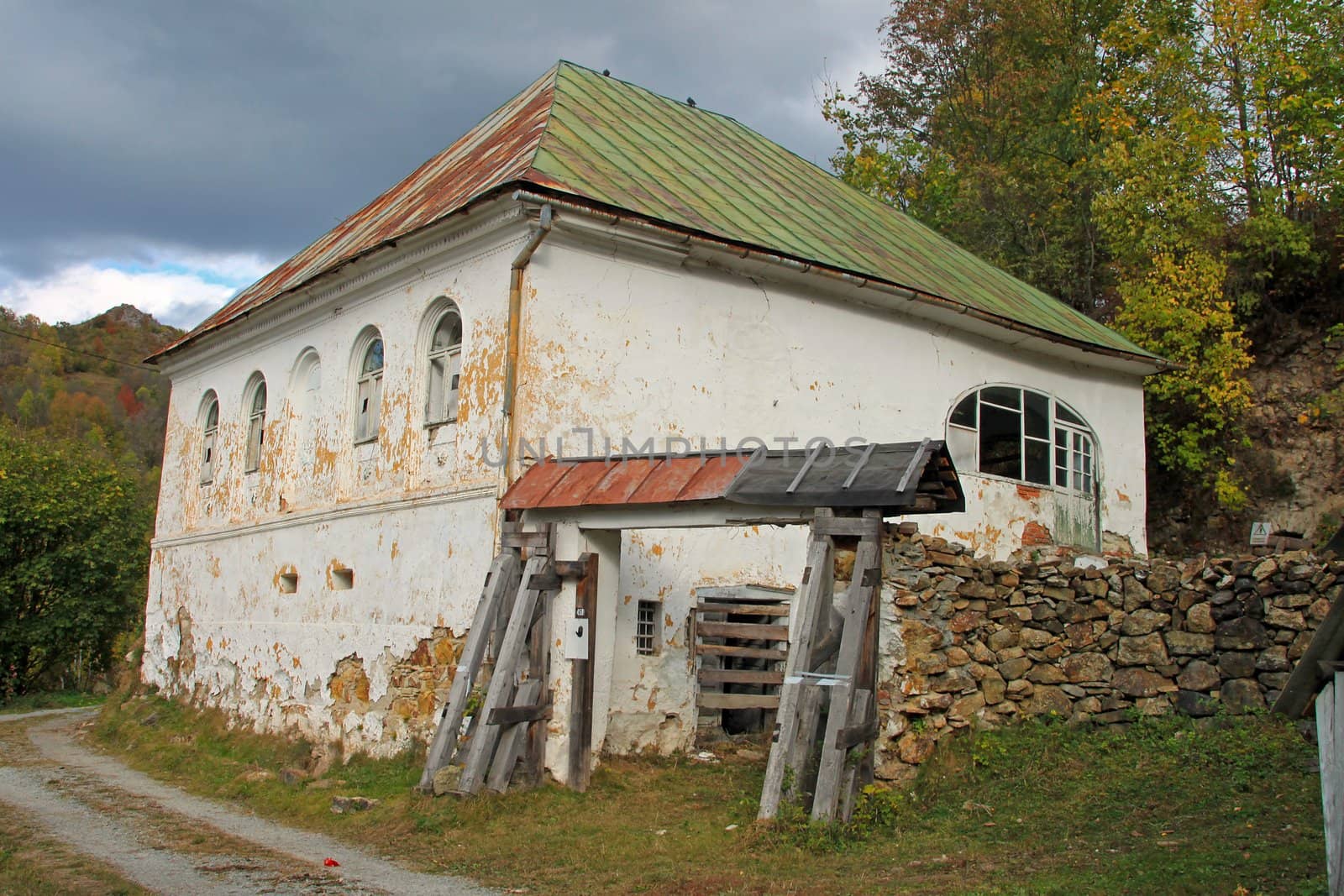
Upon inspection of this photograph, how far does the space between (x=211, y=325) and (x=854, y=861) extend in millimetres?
11977

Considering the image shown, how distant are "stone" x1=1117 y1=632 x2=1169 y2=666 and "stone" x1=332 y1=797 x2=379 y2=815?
6.13 meters

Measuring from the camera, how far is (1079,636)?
964 cm

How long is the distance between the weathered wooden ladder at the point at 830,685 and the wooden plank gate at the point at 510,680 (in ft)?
7.22

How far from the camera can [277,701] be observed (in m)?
13.2

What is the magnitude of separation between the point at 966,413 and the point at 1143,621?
5.13 metres

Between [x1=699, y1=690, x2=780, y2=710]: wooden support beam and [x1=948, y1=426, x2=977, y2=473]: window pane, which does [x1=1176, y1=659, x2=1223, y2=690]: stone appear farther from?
[x1=948, y1=426, x2=977, y2=473]: window pane

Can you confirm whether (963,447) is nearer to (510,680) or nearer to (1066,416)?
(1066,416)

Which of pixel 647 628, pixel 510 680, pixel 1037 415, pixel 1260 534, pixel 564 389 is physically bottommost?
pixel 510 680

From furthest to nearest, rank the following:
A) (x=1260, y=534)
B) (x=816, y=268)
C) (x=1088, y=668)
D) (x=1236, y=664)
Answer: (x=1260, y=534), (x=816, y=268), (x=1088, y=668), (x=1236, y=664)

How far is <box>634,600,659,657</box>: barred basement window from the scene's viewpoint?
1095 cm

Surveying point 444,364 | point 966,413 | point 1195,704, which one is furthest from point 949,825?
point 966,413

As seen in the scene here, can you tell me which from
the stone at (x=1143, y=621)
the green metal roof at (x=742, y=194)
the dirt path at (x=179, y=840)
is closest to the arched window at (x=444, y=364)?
the green metal roof at (x=742, y=194)

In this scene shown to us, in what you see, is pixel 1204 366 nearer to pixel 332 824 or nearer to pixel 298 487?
pixel 298 487

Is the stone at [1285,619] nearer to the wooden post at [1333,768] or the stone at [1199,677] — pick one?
the stone at [1199,677]
